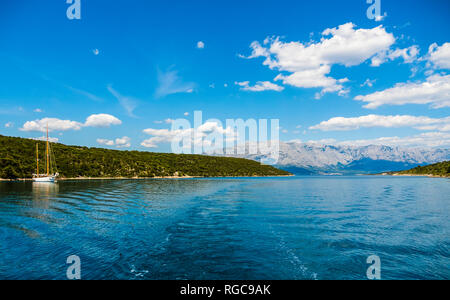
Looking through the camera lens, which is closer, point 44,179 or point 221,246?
→ point 221,246

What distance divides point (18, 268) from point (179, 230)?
12.7 metres

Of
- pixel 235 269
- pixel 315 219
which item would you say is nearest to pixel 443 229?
pixel 315 219

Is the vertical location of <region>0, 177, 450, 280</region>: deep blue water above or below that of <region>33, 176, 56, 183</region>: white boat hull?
above

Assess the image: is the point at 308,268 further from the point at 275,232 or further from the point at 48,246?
the point at 48,246

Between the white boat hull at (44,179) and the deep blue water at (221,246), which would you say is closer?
the deep blue water at (221,246)

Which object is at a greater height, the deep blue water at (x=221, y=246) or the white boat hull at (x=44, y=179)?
the deep blue water at (x=221, y=246)

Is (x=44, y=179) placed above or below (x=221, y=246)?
below

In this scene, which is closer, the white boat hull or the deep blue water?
the deep blue water

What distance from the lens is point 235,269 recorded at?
1420 cm
